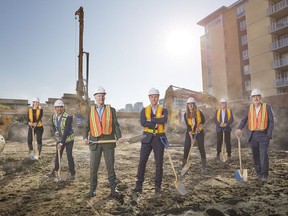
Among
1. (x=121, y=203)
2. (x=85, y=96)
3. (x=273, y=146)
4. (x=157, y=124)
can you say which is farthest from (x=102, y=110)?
(x=85, y=96)

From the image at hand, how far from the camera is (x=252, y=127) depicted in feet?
16.8

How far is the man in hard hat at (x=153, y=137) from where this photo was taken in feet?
14.0

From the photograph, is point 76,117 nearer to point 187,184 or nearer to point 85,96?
point 85,96

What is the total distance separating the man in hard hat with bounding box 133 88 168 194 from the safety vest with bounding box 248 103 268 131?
6.90ft

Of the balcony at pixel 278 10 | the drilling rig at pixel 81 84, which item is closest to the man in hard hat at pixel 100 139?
the drilling rig at pixel 81 84

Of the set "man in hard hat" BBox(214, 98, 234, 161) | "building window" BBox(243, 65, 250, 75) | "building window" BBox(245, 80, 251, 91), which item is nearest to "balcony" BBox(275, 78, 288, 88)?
"building window" BBox(245, 80, 251, 91)

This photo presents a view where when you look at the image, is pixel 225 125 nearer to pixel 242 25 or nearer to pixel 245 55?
Result: pixel 245 55

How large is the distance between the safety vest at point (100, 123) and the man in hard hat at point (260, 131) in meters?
3.14

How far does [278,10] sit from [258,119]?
1195 inches

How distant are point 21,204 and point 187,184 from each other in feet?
10.00

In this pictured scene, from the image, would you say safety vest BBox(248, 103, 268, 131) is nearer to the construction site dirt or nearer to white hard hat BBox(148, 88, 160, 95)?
the construction site dirt

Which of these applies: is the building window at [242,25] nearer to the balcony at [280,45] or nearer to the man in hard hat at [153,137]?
the balcony at [280,45]

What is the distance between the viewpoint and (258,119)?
5.03 meters

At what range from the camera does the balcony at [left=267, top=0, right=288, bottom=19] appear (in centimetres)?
2867
